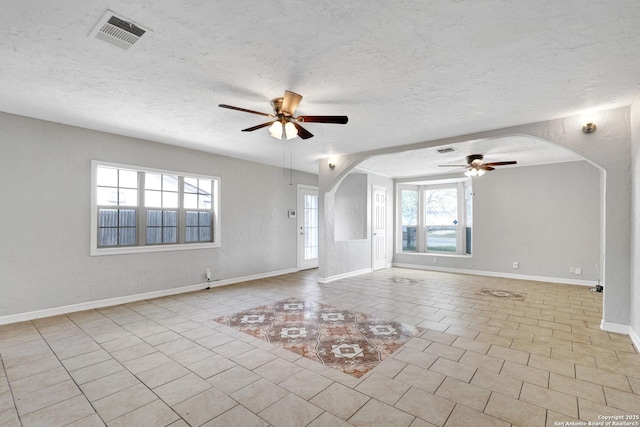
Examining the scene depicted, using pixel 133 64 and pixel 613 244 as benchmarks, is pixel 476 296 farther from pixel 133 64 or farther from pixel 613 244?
pixel 133 64

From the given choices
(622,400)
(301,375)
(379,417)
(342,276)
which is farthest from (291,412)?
(342,276)

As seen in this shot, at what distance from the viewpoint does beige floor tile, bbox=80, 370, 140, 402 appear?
2.16 metres

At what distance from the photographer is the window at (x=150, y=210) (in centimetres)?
449

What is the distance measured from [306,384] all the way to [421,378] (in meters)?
0.92

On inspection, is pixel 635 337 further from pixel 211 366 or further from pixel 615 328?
pixel 211 366

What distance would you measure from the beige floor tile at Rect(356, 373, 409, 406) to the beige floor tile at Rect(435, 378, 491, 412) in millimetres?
272

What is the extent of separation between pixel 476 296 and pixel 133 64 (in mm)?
5600

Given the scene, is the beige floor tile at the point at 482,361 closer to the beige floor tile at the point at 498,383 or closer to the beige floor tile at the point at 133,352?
the beige floor tile at the point at 498,383

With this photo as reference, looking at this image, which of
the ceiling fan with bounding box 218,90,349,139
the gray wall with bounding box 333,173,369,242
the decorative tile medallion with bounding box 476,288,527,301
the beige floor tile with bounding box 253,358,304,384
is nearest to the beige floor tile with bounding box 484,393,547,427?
the beige floor tile with bounding box 253,358,304,384

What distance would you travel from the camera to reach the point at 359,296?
16.3ft

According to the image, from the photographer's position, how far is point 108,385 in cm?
228

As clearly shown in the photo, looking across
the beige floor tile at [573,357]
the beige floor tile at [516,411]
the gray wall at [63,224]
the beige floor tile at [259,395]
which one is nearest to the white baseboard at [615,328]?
the beige floor tile at [573,357]

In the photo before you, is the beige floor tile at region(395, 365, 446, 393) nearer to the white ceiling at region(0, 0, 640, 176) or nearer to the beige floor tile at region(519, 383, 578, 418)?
the beige floor tile at region(519, 383, 578, 418)

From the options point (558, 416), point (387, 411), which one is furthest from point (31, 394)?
point (558, 416)
